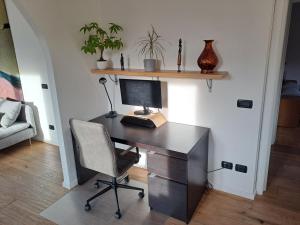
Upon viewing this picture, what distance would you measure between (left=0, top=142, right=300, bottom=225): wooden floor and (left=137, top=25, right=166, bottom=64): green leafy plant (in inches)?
57.4

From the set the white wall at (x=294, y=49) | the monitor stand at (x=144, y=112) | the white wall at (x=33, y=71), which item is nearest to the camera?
the monitor stand at (x=144, y=112)

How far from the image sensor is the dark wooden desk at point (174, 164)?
2061 mm

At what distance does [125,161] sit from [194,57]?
4.06 ft

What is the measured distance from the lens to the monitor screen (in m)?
2.54

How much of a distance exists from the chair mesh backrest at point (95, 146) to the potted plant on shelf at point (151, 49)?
92 centimetres

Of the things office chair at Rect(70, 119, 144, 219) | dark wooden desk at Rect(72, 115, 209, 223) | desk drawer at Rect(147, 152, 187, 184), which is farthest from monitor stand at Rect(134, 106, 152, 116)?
desk drawer at Rect(147, 152, 187, 184)

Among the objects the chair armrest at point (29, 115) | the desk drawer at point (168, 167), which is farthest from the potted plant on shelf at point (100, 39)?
the chair armrest at point (29, 115)

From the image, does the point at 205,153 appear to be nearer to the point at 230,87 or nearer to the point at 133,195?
the point at 230,87

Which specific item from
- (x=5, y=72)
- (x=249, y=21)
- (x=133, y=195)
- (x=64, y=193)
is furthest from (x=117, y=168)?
(x=5, y=72)

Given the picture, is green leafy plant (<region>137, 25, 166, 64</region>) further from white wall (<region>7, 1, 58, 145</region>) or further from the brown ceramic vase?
white wall (<region>7, 1, 58, 145</region>)

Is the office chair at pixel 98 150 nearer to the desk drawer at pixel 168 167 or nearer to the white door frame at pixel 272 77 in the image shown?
the desk drawer at pixel 168 167

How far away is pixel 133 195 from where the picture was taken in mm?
2615

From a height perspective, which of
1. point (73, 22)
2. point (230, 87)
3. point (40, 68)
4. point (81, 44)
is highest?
point (73, 22)

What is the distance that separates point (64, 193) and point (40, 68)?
1.91 metres
